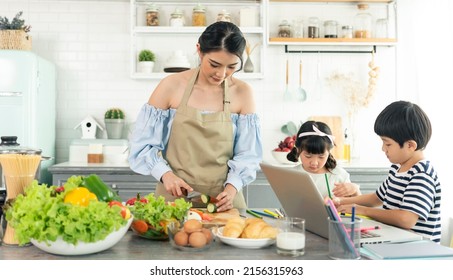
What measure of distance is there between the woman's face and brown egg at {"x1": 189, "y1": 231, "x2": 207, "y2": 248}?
0.94 metres

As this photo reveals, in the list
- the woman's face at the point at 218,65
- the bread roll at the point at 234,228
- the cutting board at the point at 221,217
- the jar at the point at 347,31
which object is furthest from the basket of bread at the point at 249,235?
the jar at the point at 347,31

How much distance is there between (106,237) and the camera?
157 cm

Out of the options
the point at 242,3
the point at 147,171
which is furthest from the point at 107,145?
the point at 147,171

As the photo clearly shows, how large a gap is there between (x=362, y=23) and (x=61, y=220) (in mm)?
4142

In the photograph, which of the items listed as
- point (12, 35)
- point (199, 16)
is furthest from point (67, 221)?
point (199, 16)

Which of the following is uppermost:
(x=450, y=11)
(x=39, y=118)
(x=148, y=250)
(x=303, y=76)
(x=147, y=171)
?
(x=450, y=11)

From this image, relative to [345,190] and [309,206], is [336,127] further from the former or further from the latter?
[309,206]

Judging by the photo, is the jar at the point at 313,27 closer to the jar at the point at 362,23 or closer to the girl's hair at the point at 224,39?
the jar at the point at 362,23

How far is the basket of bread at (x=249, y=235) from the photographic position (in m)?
1.68

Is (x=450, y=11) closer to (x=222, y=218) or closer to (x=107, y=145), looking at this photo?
(x=107, y=145)

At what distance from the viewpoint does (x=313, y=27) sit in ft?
16.4

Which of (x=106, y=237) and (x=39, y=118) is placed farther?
(x=39, y=118)

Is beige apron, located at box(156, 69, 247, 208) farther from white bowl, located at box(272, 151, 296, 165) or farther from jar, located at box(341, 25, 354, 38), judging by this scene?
jar, located at box(341, 25, 354, 38)

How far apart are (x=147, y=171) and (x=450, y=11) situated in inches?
130
